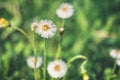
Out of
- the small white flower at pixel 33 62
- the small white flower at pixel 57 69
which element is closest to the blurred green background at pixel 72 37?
the small white flower at pixel 33 62

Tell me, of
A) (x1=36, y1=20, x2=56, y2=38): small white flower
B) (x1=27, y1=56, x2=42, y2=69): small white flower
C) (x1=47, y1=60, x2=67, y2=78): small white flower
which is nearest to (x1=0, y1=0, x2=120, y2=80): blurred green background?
(x1=27, y1=56, x2=42, y2=69): small white flower

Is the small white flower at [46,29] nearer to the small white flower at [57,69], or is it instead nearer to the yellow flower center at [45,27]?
the yellow flower center at [45,27]

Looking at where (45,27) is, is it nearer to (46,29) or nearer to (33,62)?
(46,29)

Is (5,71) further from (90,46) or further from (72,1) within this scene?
(72,1)

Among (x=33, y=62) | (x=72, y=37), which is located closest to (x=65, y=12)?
(x=33, y=62)

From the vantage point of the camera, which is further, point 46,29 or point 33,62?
point 33,62

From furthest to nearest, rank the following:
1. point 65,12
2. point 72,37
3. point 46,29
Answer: point 72,37 → point 65,12 → point 46,29

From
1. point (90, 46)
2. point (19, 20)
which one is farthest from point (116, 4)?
point (19, 20)

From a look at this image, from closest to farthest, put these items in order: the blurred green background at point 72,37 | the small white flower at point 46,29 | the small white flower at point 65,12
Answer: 1. the small white flower at point 46,29
2. the small white flower at point 65,12
3. the blurred green background at point 72,37
